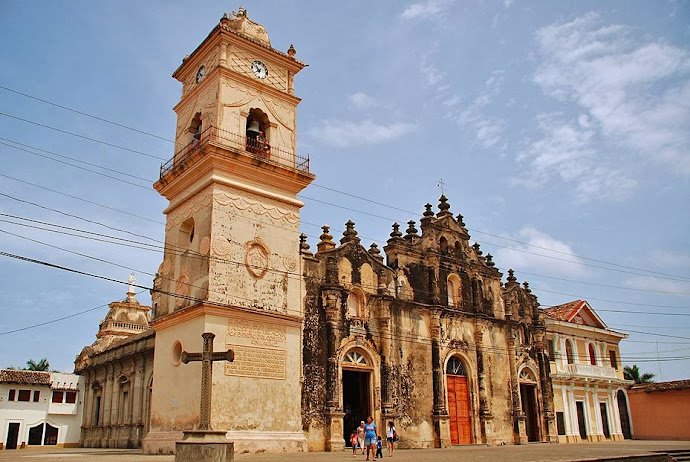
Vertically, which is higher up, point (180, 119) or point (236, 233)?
point (180, 119)

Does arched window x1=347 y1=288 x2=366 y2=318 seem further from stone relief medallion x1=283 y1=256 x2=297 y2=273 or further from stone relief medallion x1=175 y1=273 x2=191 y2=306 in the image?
stone relief medallion x1=175 y1=273 x2=191 y2=306

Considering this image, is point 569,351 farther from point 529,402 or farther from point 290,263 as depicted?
point 290,263

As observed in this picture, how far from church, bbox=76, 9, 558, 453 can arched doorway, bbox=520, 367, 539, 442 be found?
0.23 meters

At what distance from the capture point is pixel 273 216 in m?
23.3

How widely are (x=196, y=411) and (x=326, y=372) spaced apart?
582 cm

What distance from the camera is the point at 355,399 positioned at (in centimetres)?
2639

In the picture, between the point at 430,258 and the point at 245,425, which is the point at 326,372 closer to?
the point at 245,425

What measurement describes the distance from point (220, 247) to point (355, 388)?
9402mm

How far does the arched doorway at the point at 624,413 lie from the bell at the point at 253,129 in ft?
98.8

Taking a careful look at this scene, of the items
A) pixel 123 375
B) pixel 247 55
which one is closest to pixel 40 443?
pixel 123 375

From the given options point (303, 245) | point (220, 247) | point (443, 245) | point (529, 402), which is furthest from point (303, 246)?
point (529, 402)

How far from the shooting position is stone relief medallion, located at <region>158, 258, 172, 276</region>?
2357cm

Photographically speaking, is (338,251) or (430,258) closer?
(338,251)

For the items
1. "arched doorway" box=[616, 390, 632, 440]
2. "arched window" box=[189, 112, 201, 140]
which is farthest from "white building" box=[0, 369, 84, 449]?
"arched doorway" box=[616, 390, 632, 440]
